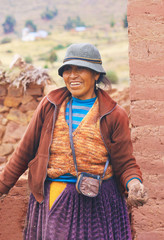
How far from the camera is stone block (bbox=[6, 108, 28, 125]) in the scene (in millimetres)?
5619

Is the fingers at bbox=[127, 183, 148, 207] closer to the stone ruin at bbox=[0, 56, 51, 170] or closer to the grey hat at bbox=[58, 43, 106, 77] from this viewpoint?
the grey hat at bbox=[58, 43, 106, 77]

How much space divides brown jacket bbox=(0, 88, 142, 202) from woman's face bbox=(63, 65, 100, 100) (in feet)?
0.38

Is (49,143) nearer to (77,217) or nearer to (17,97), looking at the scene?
(77,217)

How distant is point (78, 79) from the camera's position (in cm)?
230

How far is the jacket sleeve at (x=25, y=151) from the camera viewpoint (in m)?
2.38

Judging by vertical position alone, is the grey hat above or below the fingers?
above

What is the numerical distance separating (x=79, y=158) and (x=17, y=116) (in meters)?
3.51

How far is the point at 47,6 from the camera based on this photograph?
52.7m

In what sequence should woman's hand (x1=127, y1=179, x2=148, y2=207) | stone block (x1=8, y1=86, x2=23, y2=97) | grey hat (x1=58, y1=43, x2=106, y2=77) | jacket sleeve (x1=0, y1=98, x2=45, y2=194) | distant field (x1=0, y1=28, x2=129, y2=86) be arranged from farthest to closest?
distant field (x1=0, y1=28, x2=129, y2=86), stone block (x1=8, y1=86, x2=23, y2=97), jacket sleeve (x1=0, y1=98, x2=45, y2=194), grey hat (x1=58, y1=43, x2=106, y2=77), woman's hand (x1=127, y1=179, x2=148, y2=207)

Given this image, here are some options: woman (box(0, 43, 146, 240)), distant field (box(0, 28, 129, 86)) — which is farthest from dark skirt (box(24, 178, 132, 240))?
distant field (box(0, 28, 129, 86))

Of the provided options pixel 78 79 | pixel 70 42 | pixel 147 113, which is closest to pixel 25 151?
pixel 78 79

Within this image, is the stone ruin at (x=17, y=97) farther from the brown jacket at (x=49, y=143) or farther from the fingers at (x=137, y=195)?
the fingers at (x=137, y=195)

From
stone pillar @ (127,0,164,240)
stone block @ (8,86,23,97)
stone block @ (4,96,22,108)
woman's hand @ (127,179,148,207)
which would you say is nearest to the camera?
woman's hand @ (127,179,148,207)

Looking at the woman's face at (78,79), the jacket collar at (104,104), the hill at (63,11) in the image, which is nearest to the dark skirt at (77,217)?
the jacket collar at (104,104)
